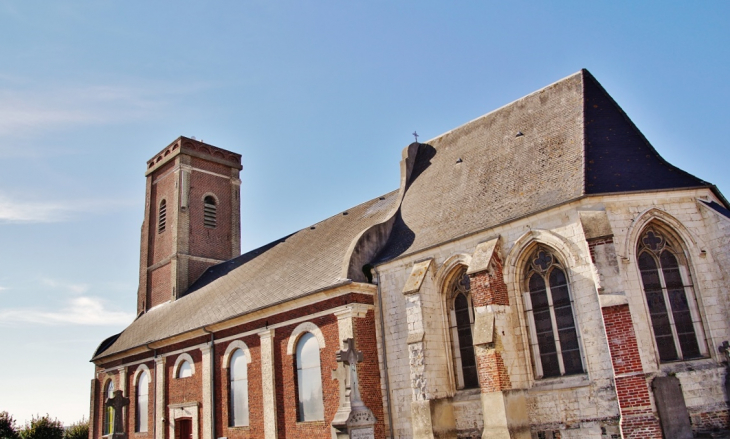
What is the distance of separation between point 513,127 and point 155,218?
797 inches

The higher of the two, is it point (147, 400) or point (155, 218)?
point (155, 218)

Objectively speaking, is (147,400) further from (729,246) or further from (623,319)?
(729,246)

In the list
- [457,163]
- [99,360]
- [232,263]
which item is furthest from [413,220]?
[99,360]

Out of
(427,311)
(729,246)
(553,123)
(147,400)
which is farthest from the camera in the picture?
(147,400)

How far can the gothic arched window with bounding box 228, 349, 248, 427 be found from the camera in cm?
1882

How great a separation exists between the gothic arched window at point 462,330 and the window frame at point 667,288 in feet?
13.1

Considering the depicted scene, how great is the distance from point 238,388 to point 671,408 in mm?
12789

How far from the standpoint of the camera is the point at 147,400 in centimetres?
2338

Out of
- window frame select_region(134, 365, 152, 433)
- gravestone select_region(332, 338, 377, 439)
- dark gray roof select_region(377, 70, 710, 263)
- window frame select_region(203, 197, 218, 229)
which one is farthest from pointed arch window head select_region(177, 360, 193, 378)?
gravestone select_region(332, 338, 377, 439)

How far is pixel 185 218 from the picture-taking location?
2856 centimetres

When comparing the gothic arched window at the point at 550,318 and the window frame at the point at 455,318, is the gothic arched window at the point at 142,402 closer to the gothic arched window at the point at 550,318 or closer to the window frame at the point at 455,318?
the window frame at the point at 455,318

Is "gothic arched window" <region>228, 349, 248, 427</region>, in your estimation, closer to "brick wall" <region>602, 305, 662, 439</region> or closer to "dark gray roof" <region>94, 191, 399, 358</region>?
"dark gray roof" <region>94, 191, 399, 358</region>

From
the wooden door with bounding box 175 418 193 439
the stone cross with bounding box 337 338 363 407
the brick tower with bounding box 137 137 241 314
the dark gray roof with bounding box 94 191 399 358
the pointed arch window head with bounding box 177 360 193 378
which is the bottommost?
the wooden door with bounding box 175 418 193 439

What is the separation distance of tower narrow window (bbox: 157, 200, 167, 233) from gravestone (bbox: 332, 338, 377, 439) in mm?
20057
